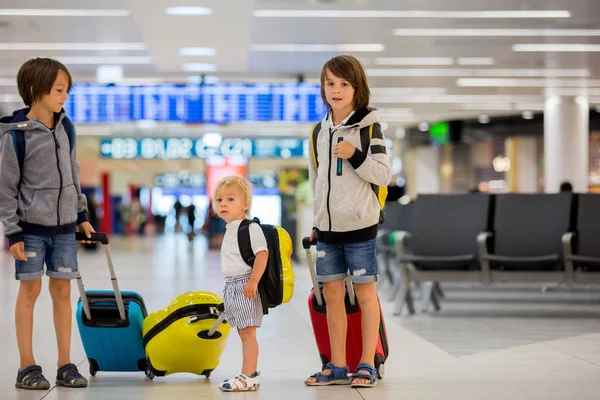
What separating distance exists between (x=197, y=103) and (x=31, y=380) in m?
11.8

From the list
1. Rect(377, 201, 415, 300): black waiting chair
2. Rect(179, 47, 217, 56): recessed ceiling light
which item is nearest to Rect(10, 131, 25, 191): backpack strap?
Rect(377, 201, 415, 300): black waiting chair

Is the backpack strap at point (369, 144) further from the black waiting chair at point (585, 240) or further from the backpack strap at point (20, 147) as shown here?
the black waiting chair at point (585, 240)

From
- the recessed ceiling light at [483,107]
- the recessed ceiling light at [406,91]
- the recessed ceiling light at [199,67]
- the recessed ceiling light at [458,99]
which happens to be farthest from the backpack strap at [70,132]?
the recessed ceiling light at [483,107]

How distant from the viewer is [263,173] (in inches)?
1966

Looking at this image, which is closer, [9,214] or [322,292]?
[9,214]

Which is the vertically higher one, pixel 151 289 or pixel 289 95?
pixel 289 95

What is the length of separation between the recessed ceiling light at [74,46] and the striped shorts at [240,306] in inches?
427

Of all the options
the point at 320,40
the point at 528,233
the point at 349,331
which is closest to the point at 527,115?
the point at 320,40

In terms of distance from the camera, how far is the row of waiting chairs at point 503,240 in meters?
7.54

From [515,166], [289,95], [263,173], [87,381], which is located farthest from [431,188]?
[87,381]

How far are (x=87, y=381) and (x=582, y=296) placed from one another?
6.85 meters

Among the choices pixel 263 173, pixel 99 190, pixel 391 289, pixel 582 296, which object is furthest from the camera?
pixel 263 173

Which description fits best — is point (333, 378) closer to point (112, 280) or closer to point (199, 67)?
point (112, 280)

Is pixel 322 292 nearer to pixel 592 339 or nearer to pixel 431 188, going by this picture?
pixel 592 339
